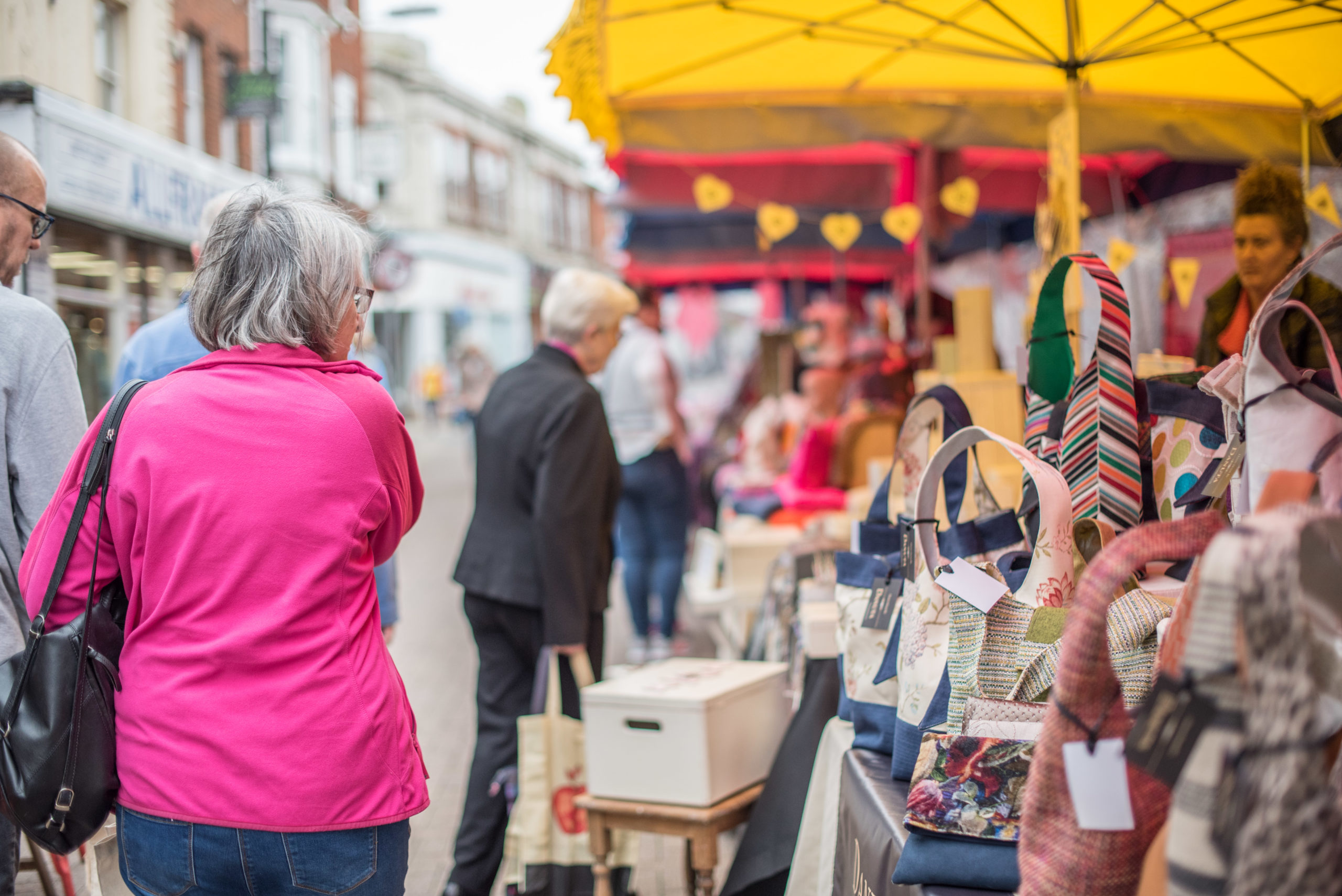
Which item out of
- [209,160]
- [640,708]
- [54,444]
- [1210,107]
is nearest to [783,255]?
[209,160]

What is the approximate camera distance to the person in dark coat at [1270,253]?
2834mm

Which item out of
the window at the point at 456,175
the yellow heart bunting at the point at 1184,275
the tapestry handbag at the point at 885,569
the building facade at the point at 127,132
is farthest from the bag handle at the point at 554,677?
the window at the point at 456,175

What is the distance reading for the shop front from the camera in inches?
153

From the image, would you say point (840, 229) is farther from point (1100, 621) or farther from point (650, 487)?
point (1100, 621)

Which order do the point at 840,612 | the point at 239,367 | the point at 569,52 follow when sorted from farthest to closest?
the point at 569,52
the point at 840,612
the point at 239,367

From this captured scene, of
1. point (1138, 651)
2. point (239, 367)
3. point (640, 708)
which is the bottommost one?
point (640, 708)

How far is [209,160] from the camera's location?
799 centimetres

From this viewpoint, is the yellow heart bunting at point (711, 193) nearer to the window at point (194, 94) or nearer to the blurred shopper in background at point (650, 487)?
the blurred shopper in background at point (650, 487)

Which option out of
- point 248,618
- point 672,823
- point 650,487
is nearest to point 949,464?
point 672,823

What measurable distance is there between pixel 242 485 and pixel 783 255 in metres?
8.67

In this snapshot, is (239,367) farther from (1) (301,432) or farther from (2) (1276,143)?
(2) (1276,143)

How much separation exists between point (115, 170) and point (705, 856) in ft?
16.0

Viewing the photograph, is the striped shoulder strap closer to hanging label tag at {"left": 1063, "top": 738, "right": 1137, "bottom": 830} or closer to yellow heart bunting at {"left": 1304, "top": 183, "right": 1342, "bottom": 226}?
hanging label tag at {"left": 1063, "top": 738, "right": 1137, "bottom": 830}

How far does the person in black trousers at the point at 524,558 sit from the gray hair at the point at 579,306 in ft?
0.49
